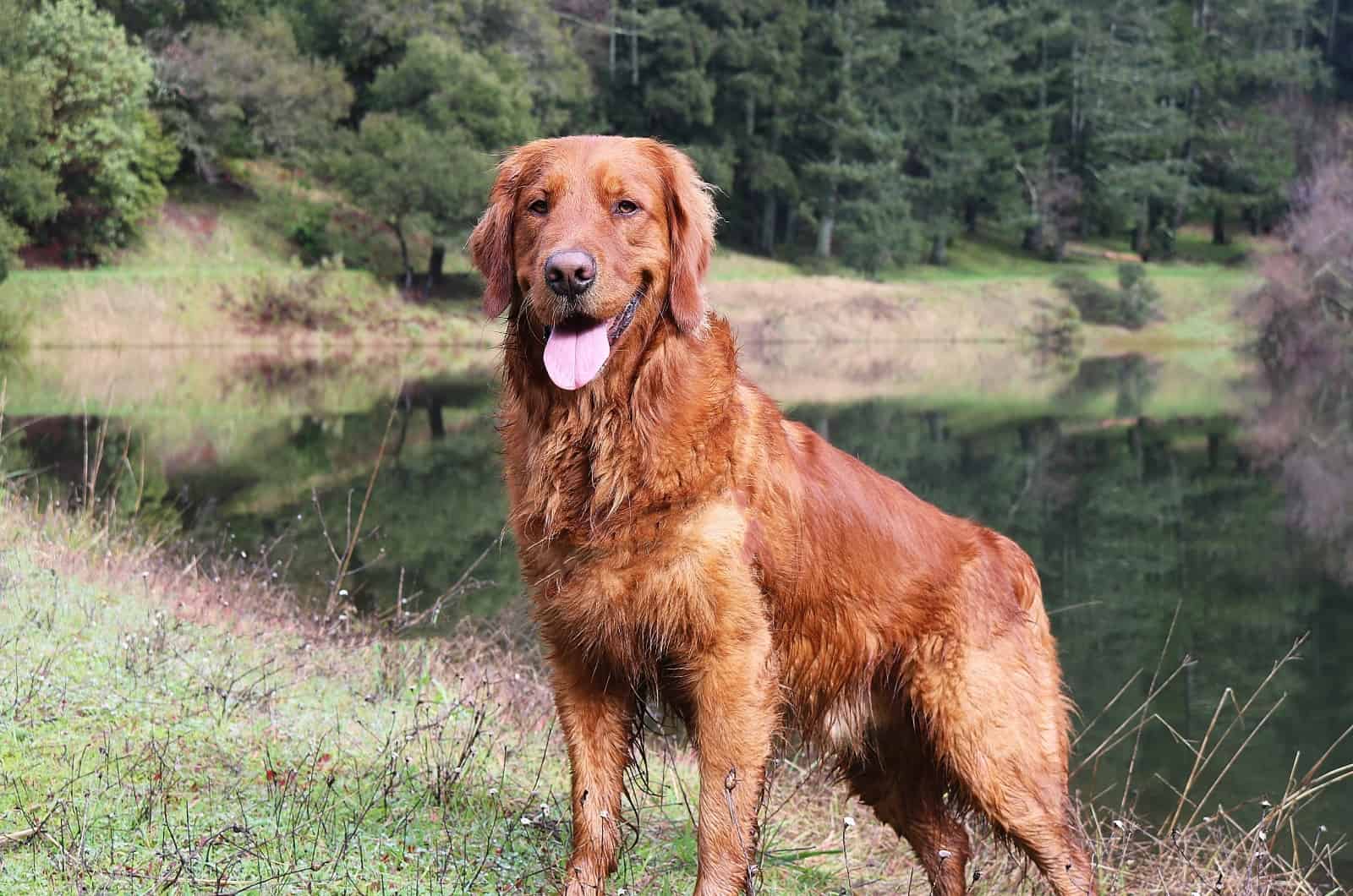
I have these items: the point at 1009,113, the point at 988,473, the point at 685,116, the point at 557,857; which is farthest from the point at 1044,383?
the point at 557,857

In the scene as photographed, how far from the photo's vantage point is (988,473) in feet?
62.0

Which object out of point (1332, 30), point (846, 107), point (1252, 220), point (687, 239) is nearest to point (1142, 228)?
point (1252, 220)

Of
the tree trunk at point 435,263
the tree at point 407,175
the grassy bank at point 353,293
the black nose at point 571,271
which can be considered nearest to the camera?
the black nose at point 571,271

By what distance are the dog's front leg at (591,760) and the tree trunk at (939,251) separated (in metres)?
52.5

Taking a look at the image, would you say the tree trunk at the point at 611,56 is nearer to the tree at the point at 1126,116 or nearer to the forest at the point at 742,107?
the forest at the point at 742,107

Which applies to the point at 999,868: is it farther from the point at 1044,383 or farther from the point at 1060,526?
the point at 1044,383

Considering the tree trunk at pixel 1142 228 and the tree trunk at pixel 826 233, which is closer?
the tree trunk at pixel 826 233

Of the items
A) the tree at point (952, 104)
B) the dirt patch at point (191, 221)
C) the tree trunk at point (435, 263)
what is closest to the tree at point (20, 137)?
the dirt patch at point (191, 221)

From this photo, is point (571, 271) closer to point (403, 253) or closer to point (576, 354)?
point (576, 354)

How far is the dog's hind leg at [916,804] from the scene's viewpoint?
4262mm

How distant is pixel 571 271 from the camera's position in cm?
335

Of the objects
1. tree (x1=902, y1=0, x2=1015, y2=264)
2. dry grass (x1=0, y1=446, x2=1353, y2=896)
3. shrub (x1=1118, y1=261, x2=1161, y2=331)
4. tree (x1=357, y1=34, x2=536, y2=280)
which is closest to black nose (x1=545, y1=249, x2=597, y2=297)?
dry grass (x1=0, y1=446, x2=1353, y2=896)

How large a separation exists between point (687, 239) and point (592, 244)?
0.37 metres

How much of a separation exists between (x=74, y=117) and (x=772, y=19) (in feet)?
92.2
